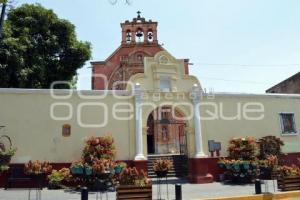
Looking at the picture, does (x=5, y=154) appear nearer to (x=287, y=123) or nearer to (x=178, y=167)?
(x=178, y=167)

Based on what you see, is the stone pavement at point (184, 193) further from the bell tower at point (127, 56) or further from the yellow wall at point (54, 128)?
the bell tower at point (127, 56)

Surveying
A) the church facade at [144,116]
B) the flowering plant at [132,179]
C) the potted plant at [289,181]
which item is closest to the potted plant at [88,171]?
the church facade at [144,116]

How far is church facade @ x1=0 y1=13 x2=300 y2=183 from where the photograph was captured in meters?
14.4

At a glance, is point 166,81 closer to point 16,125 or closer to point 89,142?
point 89,142

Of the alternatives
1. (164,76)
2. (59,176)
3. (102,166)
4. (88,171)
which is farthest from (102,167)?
(164,76)

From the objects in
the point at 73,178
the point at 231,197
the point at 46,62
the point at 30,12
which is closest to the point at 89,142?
the point at 73,178

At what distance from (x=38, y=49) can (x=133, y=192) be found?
15.3 meters

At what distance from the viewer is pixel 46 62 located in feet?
72.8

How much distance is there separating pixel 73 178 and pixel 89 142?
1685 mm

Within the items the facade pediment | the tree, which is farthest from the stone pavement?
the tree

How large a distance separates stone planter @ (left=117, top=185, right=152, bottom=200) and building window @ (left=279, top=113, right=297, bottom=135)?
11001mm

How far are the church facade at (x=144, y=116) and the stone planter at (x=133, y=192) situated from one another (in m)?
5.07

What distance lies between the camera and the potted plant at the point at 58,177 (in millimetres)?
13508

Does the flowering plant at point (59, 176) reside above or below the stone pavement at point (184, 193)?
above
